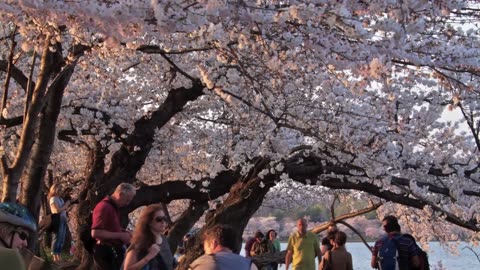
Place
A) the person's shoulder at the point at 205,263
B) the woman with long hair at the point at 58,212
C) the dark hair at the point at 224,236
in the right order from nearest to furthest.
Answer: the person's shoulder at the point at 205,263 < the dark hair at the point at 224,236 < the woman with long hair at the point at 58,212

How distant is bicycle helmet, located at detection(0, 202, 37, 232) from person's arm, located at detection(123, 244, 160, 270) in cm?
285

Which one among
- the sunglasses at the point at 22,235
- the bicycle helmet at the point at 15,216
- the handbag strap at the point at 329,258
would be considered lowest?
the sunglasses at the point at 22,235

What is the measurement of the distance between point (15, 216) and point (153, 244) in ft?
10.2

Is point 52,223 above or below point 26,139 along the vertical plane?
below

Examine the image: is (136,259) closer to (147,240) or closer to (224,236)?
(147,240)

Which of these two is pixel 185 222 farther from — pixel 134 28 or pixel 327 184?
pixel 134 28

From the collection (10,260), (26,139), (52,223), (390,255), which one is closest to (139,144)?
(52,223)

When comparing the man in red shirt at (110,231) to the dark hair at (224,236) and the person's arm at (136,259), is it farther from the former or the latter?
the dark hair at (224,236)

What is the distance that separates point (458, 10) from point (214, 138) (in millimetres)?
12131

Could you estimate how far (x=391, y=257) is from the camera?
8.87m

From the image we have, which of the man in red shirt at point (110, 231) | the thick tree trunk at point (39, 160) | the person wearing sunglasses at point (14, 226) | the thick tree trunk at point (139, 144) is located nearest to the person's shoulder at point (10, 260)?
the person wearing sunglasses at point (14, 226)

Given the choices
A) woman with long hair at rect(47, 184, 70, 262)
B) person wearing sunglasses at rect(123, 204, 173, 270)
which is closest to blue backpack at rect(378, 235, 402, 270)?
person wearing sunglasses at rect(123, 204, 173, 270)

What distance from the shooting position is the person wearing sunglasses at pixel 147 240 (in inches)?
251

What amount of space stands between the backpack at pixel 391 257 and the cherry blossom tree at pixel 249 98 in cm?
61
